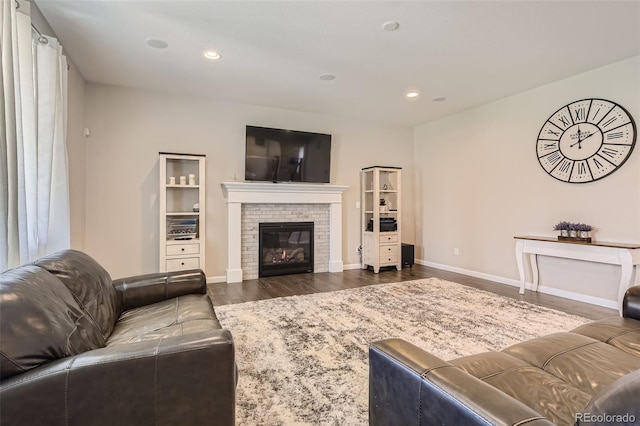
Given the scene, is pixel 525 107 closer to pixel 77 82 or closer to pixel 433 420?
pixel 433 420

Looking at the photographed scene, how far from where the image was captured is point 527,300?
375 centimetres

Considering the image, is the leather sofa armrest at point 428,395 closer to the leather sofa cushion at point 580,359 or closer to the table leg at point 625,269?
the leather sofa cushion at point 580,359

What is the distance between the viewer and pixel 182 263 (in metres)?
4.27

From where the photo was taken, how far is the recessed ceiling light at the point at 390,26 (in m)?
2.74

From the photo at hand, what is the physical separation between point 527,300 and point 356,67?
3.36 meters

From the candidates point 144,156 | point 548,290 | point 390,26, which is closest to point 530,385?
point 390,26

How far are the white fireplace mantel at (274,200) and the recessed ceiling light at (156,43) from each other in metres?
1.93

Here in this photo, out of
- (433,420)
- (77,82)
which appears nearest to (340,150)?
(77,82)

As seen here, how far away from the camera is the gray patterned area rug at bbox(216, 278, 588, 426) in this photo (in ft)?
5.77

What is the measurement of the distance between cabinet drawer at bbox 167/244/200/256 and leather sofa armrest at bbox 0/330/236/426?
328cm

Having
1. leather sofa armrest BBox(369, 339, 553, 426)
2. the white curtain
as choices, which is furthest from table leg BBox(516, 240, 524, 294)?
the white curtain

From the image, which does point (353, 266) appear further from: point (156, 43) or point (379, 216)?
point (156, 43)

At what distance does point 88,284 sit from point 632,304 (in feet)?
10.3

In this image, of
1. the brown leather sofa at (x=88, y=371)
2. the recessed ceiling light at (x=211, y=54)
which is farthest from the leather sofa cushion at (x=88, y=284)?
the recessed ceiling light at (x=211, y=54)
